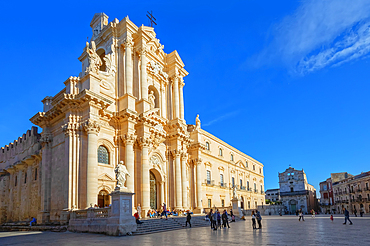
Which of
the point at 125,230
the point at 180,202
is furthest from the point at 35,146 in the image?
the point at 125,230

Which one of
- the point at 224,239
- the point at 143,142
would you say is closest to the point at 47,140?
the point at 143,142

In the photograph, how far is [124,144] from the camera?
22.7 metres

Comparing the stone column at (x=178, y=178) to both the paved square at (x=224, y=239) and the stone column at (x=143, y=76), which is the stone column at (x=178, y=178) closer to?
the stone column at (x=143, y=76)

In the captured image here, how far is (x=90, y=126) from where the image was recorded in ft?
64.0

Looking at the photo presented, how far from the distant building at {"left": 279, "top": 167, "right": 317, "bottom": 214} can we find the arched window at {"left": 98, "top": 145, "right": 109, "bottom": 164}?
65568 millimetres

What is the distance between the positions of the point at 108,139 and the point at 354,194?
55771mm

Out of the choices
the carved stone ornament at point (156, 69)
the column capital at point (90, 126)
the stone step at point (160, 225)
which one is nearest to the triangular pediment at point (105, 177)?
the column capital at point (90, 126)

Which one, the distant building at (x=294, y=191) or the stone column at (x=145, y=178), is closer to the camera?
the stone column at (x=145, y=178)

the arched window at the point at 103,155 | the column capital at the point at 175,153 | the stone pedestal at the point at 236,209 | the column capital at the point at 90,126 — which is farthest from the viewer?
the stone pedestal at the point at 236,209

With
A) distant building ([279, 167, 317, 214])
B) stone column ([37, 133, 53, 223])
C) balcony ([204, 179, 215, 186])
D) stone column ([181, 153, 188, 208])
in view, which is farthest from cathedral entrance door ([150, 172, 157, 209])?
distant building ([279, 167, 317, 214])

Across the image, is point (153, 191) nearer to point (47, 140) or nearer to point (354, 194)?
point (47, 140)

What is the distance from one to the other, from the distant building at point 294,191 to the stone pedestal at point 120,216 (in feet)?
226

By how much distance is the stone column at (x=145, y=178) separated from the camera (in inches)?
890

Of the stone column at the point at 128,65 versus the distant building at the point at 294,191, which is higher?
the stone column at the point at 128,65
